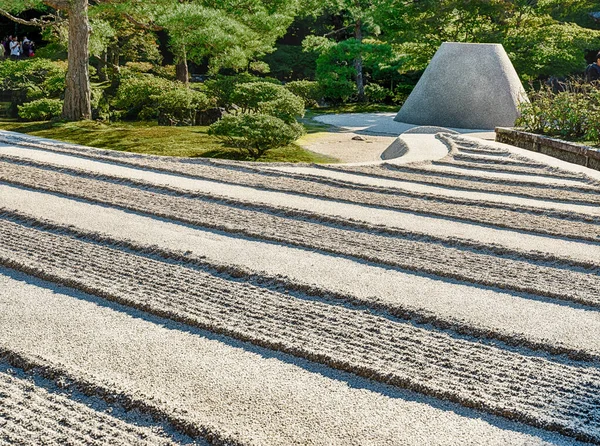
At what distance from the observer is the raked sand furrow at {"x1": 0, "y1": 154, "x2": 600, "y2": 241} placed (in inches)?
174

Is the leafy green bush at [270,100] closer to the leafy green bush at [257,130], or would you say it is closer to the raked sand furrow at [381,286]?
the leafy green bush at [257,130]

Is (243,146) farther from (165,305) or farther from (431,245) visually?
(165,305)

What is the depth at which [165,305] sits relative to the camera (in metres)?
2.77

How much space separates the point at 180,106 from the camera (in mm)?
11680

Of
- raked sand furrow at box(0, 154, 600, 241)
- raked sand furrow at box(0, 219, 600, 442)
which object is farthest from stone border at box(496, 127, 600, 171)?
raked sand furrow at box(0, 219, 600, 442)

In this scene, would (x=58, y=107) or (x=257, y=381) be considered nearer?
(x=257, y=381)

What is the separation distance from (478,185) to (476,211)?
124cm

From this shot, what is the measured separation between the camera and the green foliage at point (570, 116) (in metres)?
8.59

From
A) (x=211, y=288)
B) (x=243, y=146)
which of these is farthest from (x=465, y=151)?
(x=211, y=288)

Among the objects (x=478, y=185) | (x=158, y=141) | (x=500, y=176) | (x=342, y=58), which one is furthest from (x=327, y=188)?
(x=342, y=58)

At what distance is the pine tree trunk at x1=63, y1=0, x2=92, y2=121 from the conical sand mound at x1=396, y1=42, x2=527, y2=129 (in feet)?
21.0

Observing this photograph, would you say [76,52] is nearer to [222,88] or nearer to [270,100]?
[222,88]

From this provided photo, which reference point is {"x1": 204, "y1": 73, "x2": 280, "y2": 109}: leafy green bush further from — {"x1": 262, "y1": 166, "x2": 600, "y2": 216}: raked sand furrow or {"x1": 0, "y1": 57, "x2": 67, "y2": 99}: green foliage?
{"x1": 262, "y1": 166, "x2": 600, "y2": 216}: raked sand furrow

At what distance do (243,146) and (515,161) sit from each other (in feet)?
10.6
